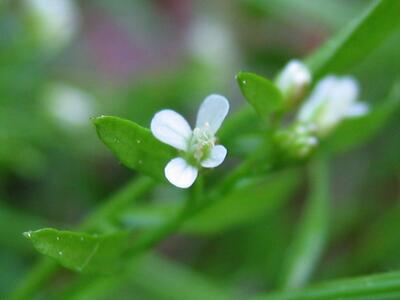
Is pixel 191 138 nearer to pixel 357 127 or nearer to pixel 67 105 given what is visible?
pixel 357 127

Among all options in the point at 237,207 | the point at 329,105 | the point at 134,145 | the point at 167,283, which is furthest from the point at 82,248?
the point at 167,283

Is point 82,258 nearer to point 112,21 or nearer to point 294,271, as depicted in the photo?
point 294,271

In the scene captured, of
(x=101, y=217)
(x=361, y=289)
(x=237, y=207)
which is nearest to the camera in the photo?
(x=361, y=289)

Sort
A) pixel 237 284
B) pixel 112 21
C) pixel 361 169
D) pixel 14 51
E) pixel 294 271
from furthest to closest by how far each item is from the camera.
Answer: pixel 112 21, pixel 361 169, pixel 237 284, pixel 14 51, pixel 294 271

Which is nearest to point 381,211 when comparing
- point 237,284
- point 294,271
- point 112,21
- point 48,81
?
point 237,284

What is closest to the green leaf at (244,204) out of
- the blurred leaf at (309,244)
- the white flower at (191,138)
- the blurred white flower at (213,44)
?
the blurred leaf at (309,244)

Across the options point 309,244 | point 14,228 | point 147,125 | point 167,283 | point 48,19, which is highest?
point 48,19
